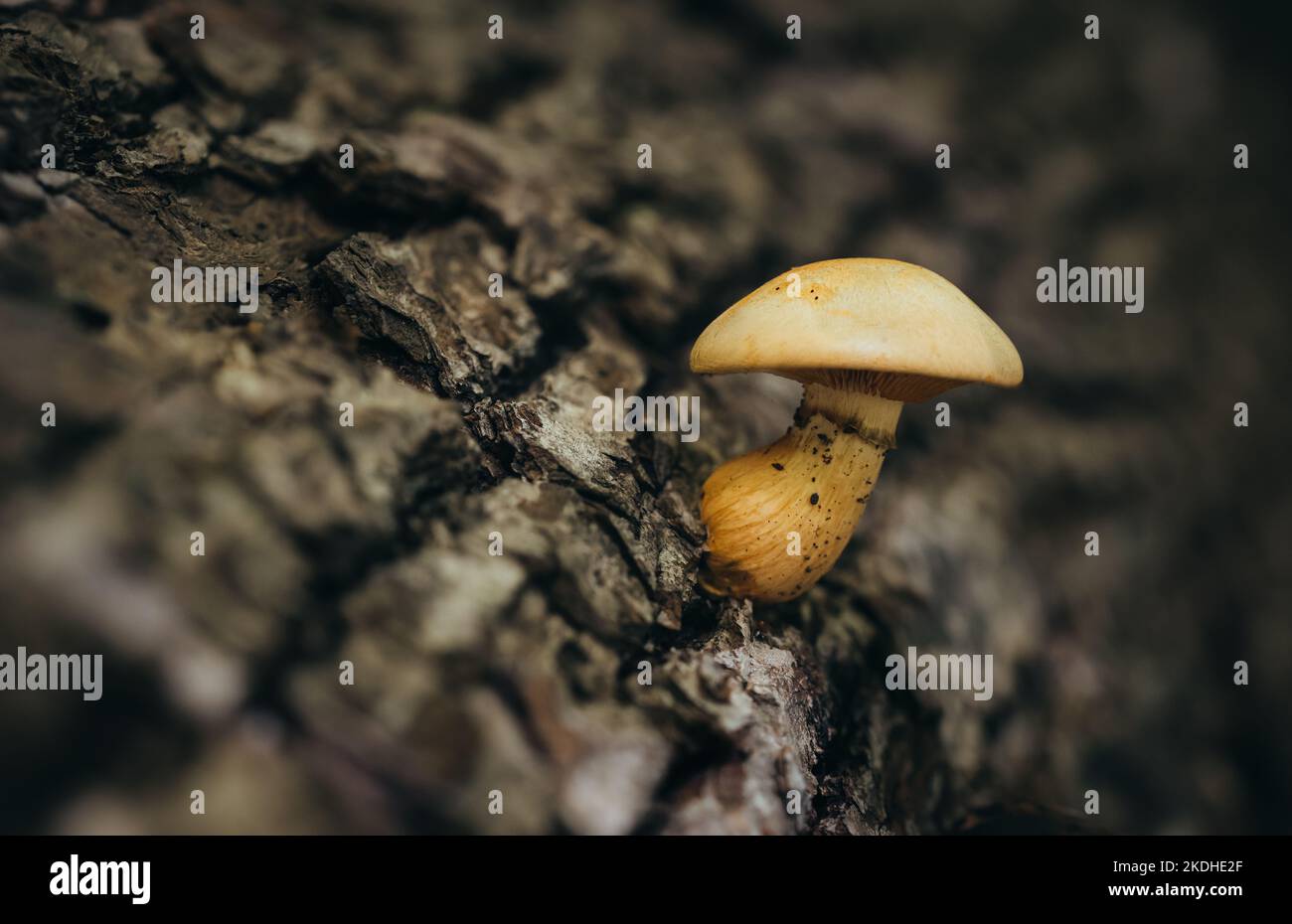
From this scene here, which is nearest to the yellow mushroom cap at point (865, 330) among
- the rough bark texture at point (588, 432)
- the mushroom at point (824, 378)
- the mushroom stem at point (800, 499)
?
the mushroom at point (824, 378)

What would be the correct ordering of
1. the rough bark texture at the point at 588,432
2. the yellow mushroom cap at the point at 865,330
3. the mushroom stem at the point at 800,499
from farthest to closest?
the mushroom stem at the point at 800,499
the yellow mushroom cap at the point at 865,330
the rough bark texture at the point at 588,432

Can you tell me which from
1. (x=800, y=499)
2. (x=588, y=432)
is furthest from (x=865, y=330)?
(x=588, y=432)

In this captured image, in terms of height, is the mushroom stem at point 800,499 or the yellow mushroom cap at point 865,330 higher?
the yellow mushroom cap at point 865,330

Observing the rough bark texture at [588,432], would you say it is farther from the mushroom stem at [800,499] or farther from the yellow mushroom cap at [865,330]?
the yellow mushroom cap at [865,330]

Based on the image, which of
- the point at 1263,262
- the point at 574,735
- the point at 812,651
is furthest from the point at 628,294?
the point at 1263,262

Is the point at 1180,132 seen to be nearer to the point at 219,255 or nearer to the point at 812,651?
the point at 812,651

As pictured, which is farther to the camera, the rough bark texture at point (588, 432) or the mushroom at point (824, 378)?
the mushroom at point (824, 378)

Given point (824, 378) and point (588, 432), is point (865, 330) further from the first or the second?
point (588, 432)

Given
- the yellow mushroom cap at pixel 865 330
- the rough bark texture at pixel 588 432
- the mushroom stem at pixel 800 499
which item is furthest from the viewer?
the mushroom stem at pixel 800 499

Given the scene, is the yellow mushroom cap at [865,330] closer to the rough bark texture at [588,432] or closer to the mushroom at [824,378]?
the mushroom at [824,378]
